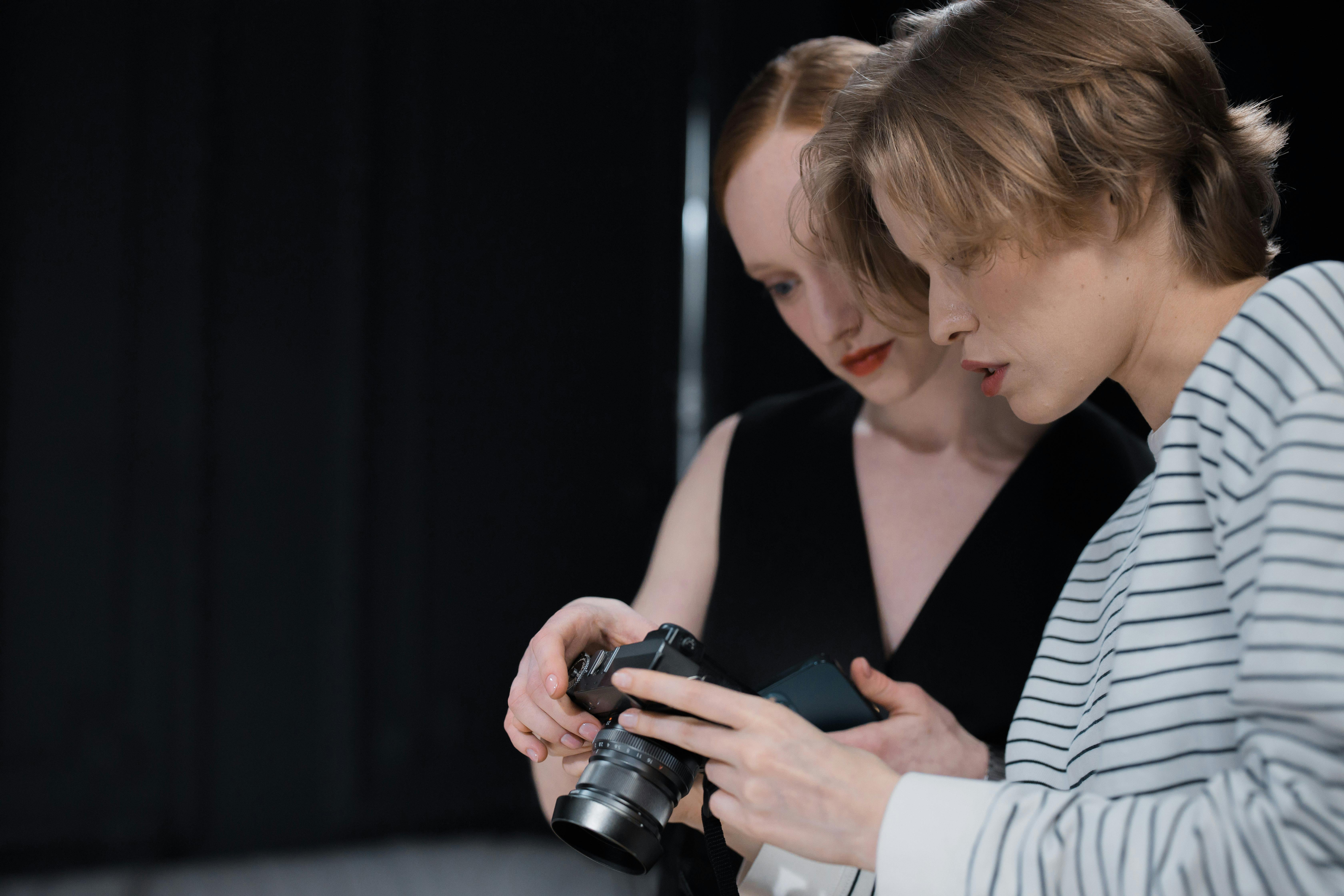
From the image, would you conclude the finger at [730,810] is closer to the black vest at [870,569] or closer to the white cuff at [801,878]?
the white cuff at [801,878]

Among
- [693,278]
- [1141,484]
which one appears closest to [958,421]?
[1141,484]

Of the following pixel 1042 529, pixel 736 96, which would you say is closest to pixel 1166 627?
pixel 1042 529

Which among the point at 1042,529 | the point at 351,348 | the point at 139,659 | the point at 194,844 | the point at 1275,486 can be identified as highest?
the point at 1275,486

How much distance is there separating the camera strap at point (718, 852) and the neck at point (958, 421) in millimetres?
543

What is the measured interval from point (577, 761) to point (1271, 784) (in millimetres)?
511

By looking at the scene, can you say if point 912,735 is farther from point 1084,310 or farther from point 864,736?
point 1084,310

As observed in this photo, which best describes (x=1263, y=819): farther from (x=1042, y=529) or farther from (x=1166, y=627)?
(x=1042, y=529)

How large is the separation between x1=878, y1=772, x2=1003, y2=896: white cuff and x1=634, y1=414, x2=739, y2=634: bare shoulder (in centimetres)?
53

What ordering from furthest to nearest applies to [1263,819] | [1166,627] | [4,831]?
[4,831], [1166,627], [1263,819]

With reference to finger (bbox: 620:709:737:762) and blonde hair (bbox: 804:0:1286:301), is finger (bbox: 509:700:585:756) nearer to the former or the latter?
finger (bbox: 620:709:737:762)

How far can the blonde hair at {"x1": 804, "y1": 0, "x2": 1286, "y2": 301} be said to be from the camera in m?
0.61

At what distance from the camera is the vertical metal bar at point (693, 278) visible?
220cm

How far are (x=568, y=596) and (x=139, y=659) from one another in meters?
0.88

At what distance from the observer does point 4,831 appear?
1823 mm
